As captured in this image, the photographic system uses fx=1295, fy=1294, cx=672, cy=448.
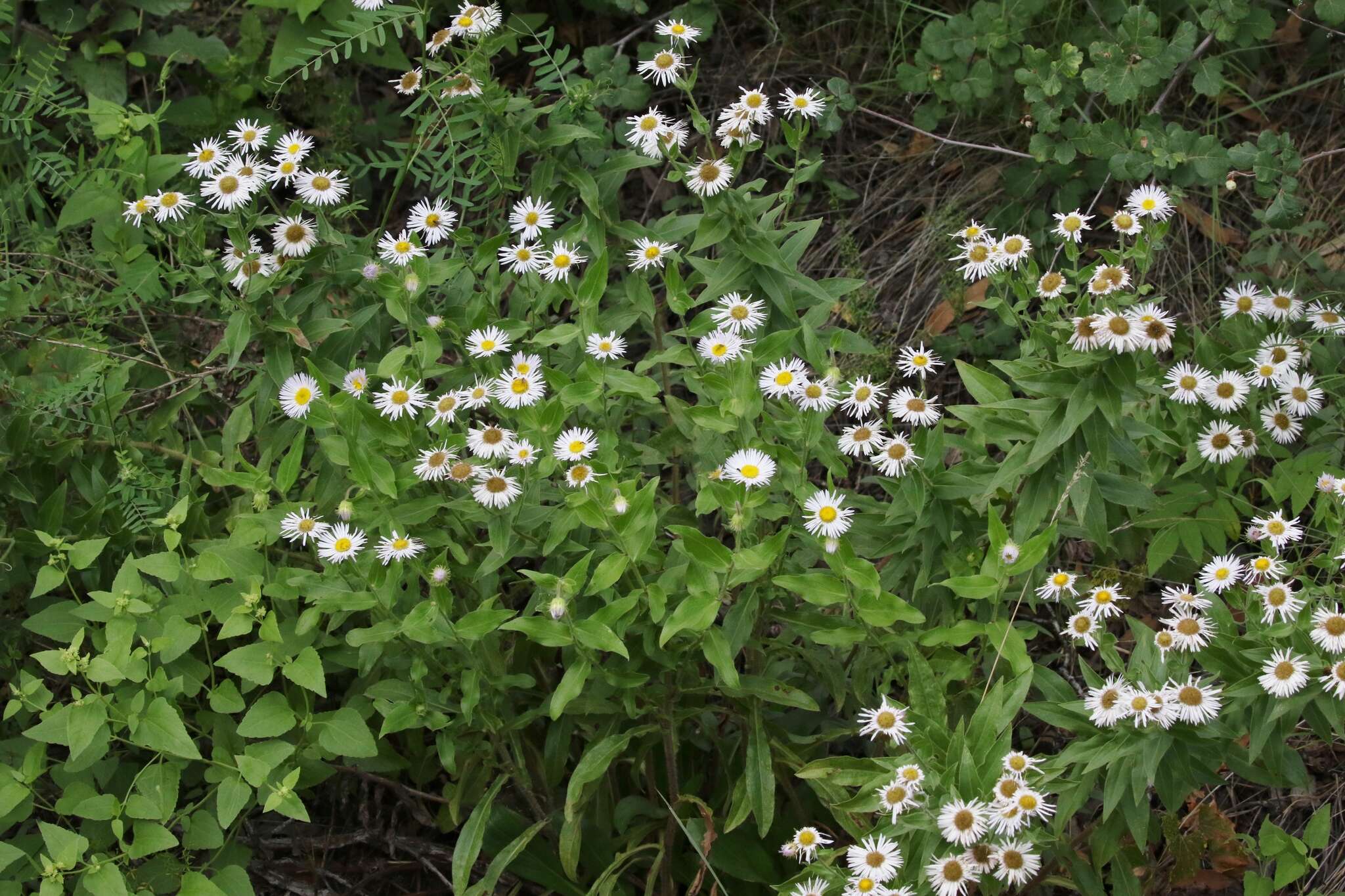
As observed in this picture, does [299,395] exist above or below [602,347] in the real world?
below

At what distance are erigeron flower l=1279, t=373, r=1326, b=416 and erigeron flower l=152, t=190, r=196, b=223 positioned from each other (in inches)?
81.2

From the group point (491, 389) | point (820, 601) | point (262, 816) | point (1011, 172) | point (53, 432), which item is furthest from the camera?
point (1011, 172)

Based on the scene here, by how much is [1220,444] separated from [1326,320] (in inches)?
15.5

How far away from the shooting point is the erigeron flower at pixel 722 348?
2172mm

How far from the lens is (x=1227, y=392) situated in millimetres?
2373

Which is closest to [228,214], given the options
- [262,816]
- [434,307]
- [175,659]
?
[434,307]

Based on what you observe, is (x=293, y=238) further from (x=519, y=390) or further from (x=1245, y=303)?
(x=1245, y=303)

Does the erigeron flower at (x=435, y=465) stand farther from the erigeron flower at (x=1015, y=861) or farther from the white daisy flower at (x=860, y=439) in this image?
the erigeron flower at (x=1015, y=861)

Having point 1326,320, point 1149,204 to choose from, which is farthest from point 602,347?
point 1326,320

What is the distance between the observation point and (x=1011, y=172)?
11.0ft

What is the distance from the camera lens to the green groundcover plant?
6.55 ft

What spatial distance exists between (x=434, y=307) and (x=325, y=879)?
1.22m

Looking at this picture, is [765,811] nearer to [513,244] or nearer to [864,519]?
[864,519]

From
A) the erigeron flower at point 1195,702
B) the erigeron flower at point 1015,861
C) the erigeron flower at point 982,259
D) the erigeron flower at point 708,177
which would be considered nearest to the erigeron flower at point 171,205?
the erigeron flower at point 708,177
